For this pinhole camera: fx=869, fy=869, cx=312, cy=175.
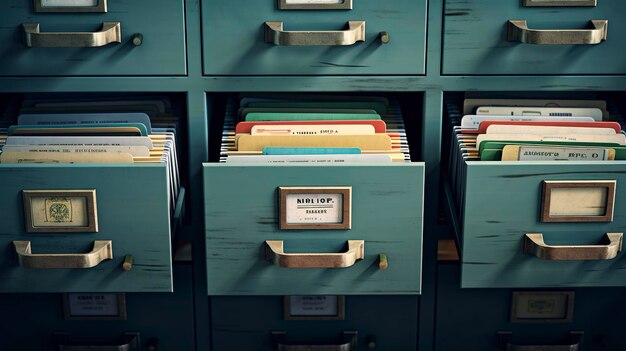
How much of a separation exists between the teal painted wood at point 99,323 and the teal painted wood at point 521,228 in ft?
1.72

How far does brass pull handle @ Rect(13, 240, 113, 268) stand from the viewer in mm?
1191

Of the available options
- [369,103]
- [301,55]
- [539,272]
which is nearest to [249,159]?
[301,55]

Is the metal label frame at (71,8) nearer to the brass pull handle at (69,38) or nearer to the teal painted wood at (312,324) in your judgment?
the brass pull handle at (69,38)

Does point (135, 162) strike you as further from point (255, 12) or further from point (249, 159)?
point (255, 12)

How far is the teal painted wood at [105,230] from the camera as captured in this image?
1186mm

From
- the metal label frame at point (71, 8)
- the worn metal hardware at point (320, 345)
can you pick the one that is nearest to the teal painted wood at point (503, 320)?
the worn metal hardware at point (320, 345)

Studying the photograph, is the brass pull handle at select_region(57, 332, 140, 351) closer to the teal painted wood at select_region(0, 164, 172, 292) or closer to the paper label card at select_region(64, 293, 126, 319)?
the paper label card at select_region(64, 293, 126, 319)

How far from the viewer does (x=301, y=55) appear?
1323mm

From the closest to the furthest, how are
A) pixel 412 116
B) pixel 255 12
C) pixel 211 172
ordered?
pixel 211 172 → pixel 255 12 → pixel 412 116

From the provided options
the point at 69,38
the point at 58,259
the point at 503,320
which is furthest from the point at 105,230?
the point at 503,320

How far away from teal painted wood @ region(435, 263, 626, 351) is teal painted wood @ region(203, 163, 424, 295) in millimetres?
251

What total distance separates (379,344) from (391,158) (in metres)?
0.42

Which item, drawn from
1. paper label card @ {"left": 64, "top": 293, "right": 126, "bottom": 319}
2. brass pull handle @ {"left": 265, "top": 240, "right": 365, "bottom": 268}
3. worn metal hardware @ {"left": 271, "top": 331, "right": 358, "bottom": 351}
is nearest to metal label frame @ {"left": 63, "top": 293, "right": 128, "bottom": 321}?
paper label card @ {"left": 64, "top": 293, "right": 126, "bottom": 319}

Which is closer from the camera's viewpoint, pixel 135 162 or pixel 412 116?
pixel 135 162
